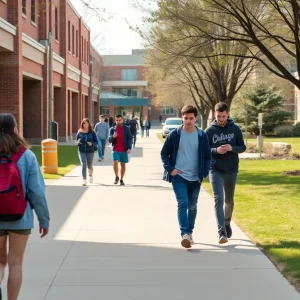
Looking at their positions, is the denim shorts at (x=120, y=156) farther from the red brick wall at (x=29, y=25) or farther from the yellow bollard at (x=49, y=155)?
the red brick wall at (x=29, y=25)

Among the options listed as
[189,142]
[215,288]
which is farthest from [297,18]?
[215,288]

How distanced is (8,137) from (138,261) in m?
3.24

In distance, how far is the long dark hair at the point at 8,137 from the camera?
5309 millimetres

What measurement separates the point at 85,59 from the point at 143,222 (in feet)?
154

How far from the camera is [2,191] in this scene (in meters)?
5.21

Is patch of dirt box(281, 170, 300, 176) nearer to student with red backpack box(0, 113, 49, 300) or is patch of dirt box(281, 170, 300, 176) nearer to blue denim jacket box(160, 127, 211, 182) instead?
blue denim jacket box(160, 127, 211, 182)

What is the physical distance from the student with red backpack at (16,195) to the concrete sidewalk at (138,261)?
3.38ft

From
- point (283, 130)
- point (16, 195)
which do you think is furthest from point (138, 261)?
point (283, 130)

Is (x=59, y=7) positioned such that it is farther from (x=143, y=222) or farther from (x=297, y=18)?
(x=143, y=222)

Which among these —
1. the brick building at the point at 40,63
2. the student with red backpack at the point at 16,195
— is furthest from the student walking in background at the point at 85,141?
the student with red backpack at the point at 16,195

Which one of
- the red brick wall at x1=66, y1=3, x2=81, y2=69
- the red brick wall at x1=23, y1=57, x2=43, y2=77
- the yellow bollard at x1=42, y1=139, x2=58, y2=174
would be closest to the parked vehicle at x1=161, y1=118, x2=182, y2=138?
the red brick wall at x1=66, y1=3, x2=81, y2=69

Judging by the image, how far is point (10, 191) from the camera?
5.23 meters

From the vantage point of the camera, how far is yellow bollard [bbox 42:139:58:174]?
66.4ft

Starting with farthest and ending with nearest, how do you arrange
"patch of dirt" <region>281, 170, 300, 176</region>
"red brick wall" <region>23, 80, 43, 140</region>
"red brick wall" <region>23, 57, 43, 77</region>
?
"red brick wall" <region>23, 80, 43, 140</region> → "red brick wall" <region>23, 57, 43, 77</region> → "patch of dirt" <region>281, 170, 300, 176</region>
